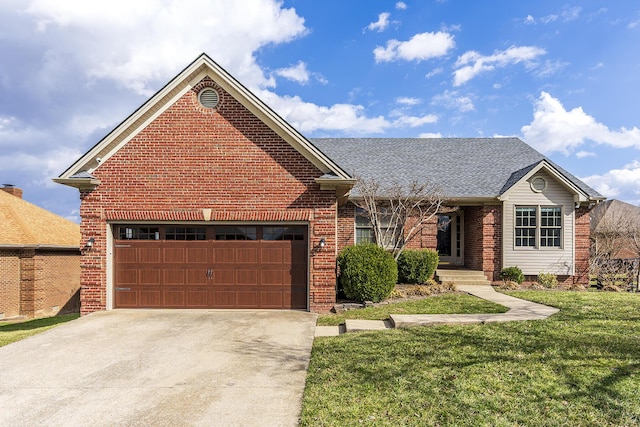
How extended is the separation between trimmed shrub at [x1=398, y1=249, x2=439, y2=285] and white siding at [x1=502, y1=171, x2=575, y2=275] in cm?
409

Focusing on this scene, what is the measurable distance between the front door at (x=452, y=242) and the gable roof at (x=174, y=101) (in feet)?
31.0

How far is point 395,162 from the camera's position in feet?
62.2

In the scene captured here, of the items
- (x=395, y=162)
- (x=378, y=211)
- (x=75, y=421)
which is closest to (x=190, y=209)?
(x=75, y=421)

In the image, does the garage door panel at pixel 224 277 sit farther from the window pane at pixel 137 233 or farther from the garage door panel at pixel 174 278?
the window pane at pixel 137 233

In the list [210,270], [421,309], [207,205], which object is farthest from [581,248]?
[207,205]

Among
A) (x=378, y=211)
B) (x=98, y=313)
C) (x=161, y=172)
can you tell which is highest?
(x=161, y=172)

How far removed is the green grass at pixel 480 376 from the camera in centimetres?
453

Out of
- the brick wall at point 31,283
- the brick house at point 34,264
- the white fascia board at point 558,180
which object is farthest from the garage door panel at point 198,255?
the brick wall at point 31,283

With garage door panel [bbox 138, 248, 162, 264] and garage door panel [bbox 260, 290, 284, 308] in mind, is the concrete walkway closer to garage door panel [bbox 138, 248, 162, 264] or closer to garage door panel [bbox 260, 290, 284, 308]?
garage door panel [bbox 260, 290, 284, 308]

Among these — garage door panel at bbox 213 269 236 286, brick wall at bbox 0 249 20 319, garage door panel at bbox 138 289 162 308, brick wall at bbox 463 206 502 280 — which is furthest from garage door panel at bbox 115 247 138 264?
brick wall at bbox 0 249 20 319

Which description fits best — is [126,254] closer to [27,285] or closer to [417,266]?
[417,266]

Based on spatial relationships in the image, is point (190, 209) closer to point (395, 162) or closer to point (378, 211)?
point (378, 211)

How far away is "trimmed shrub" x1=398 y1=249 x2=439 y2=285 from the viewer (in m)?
13.9

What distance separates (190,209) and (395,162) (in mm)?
11438
